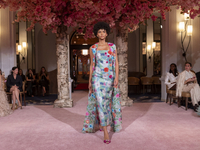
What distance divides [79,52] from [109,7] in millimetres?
8437

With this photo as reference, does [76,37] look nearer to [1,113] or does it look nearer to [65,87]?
[65,87]

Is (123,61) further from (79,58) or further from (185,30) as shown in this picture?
(79,58)

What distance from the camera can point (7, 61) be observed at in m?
7.21

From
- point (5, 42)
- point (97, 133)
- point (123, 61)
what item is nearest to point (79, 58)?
point (5, 42)

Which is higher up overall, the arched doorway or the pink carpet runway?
the arched doorway

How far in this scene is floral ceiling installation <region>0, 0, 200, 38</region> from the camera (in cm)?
509

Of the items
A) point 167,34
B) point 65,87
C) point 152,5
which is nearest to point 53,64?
point 65,87

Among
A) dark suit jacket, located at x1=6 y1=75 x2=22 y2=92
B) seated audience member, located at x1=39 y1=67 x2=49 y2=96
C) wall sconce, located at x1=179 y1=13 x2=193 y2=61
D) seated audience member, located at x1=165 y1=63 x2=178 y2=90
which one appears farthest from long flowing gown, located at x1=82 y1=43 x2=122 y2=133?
seated audience member, located at x1=39 y1=67 x2=49 y2=96

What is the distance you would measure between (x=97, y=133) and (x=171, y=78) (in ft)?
12.8

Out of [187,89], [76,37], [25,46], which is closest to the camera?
[187,89]

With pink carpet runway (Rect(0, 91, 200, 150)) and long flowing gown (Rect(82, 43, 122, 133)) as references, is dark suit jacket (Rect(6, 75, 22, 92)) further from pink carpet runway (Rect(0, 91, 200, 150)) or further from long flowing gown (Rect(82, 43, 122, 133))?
long flowing gown (Rect(82, 43, 122, 133))

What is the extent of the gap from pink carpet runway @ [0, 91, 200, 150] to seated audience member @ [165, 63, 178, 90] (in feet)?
5.12

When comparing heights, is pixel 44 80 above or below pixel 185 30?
below

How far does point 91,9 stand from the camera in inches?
204
